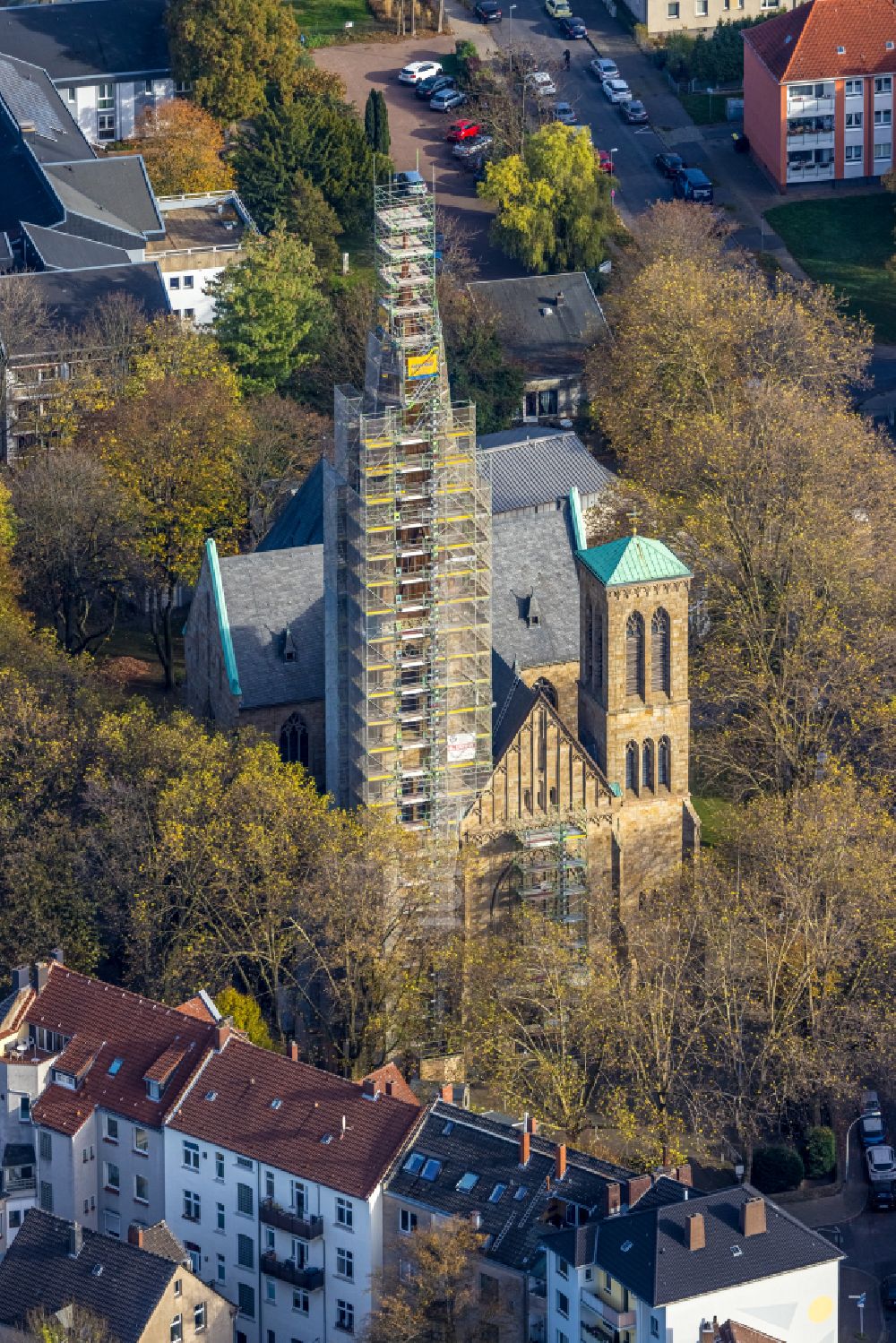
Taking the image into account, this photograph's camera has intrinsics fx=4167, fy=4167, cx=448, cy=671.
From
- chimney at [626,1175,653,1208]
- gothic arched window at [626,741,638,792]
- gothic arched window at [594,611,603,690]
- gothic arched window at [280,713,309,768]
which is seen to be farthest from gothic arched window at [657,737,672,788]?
chimney at [626,1175,653,1208]

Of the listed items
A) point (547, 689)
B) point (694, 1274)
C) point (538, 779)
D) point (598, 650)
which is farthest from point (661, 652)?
point (694, 1274)

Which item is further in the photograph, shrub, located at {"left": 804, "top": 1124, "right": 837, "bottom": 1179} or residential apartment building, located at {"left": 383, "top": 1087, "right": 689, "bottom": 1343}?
shrub, located at {"left": 804, "top": 1124, "right": 837, "bottom": 1179}

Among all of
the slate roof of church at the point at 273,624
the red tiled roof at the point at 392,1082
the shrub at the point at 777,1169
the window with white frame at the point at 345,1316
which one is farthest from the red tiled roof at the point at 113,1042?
the shrub at the point at 777,1169

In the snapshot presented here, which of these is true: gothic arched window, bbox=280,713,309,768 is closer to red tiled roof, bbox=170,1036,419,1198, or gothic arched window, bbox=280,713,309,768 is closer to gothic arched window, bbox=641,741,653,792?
gothic arched window, bbox=641,741,653,792

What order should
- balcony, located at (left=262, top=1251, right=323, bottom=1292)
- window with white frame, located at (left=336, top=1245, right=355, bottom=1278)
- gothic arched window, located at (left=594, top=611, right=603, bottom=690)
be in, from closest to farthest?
window with white frame, located at (left=336, top=1245, right=355, bottom=1278) → balcony, located at (left=262, top=1251, right=323, bottom=1292) → gothic arched window, located at (left=594, top=611, right=603, bottom=690)

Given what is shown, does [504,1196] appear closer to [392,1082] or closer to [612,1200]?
[612,1200]

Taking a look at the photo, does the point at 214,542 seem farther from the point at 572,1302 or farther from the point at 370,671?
the point at 572,1302

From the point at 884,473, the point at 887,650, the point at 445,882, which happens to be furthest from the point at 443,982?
the point at 884,473
